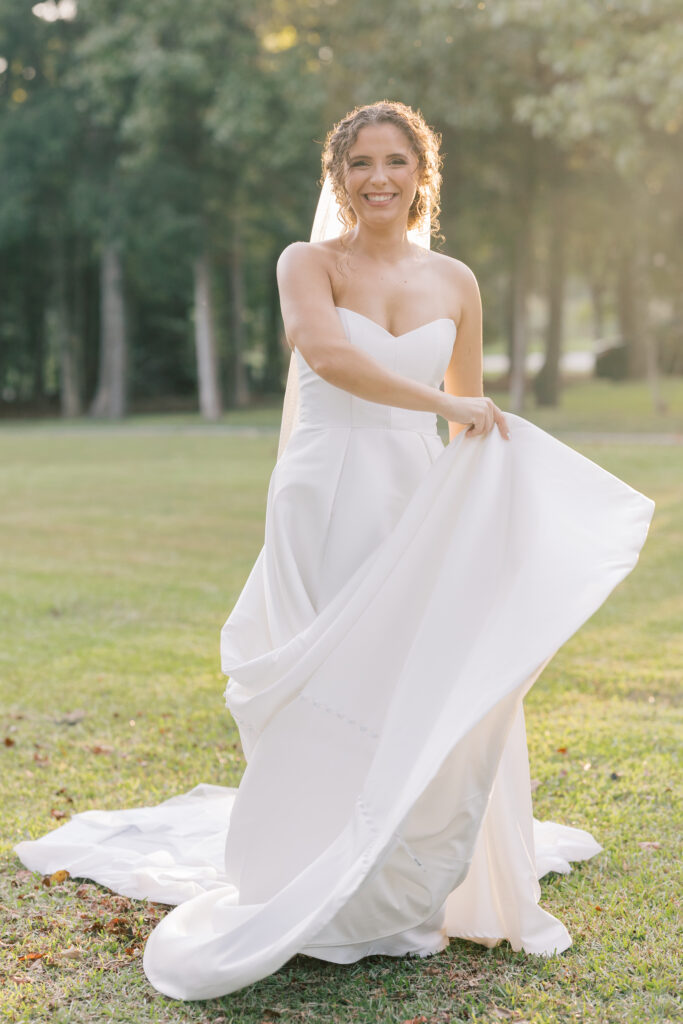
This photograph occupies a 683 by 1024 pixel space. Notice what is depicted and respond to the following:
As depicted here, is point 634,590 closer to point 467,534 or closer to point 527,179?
point 467,534

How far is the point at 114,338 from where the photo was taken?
32.0m

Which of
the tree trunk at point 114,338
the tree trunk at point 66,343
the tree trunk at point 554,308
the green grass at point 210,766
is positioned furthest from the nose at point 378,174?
the tree trunk at point 66,343

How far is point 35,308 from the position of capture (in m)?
38.2

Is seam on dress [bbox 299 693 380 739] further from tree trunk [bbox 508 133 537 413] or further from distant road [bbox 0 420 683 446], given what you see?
tree trunk [bbox 508 133 537 413]

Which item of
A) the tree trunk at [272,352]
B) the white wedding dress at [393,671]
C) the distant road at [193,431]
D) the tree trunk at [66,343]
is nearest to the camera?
the white wedding dress at [393,671]

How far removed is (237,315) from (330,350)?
3048 cm

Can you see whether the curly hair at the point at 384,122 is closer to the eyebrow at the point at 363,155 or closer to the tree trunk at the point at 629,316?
the eyebrow at the point at 363,155

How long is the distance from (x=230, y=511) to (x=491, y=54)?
13.5 metres

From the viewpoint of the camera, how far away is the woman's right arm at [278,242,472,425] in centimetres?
338

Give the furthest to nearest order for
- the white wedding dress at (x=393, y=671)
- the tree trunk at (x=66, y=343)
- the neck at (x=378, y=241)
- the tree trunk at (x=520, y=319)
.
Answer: the tree trunk at (x=66, y=343)
the tree trunk at (x=520, y=319)
the neck at (x=378, y=241)
the white wedding dress at (x=393, y=671)

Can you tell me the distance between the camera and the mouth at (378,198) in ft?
11.6

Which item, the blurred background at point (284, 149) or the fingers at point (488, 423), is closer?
the fingers at point (488, 423)

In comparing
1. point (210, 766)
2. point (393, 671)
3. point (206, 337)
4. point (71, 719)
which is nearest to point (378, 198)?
point (393, 671)

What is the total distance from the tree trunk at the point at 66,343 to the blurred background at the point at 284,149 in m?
0.08
